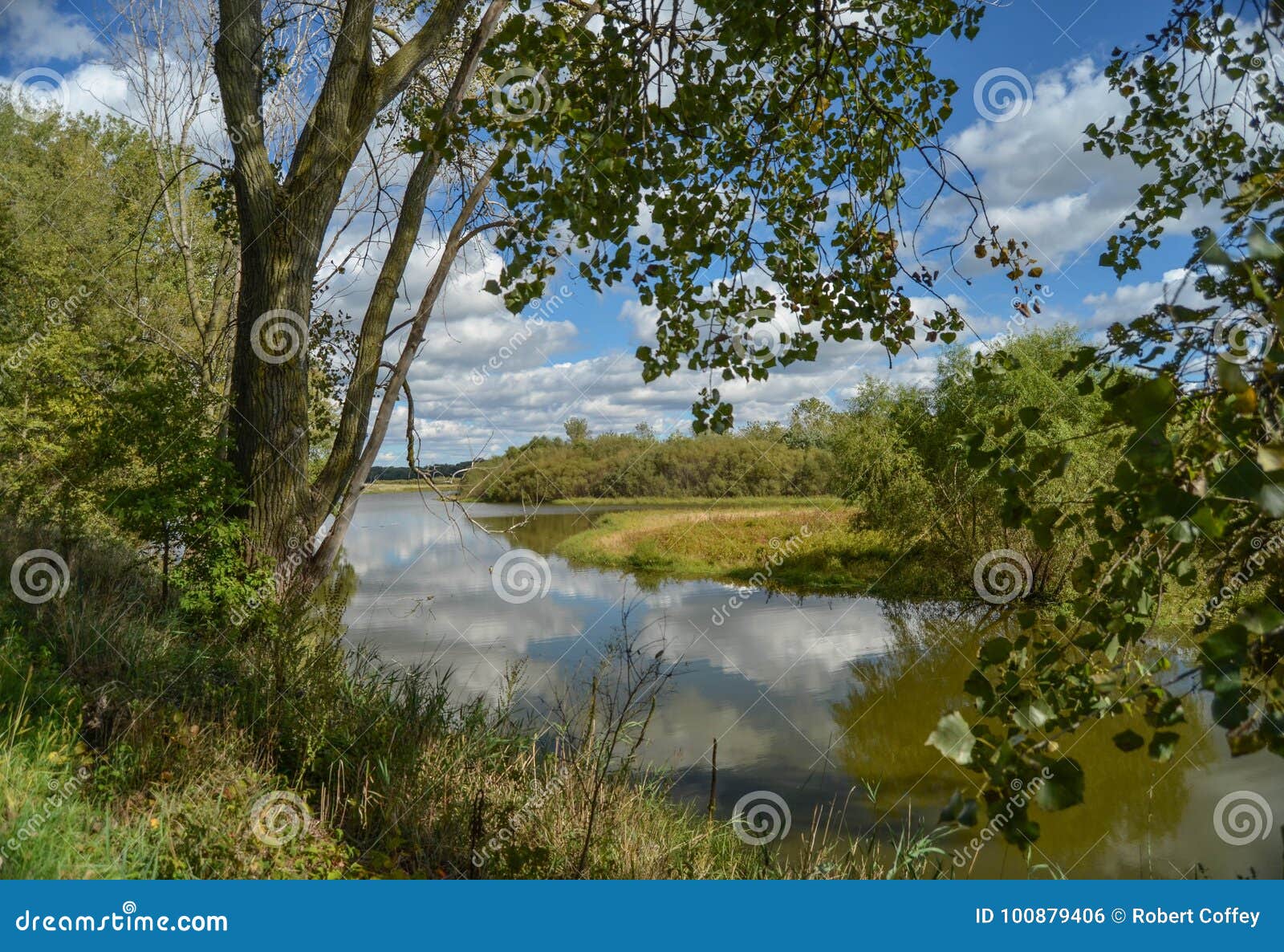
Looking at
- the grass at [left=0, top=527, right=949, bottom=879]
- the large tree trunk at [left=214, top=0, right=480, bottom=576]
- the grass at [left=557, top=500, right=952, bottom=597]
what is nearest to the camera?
the grass at [left=0, top=527, right=949, bottom=879]

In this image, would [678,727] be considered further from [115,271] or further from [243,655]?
[115,271]

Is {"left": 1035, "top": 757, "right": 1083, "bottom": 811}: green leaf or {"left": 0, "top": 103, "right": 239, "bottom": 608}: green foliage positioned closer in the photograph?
Result: {"left": 1035, "top": 757, "right": 1083, "bottom": 811}: green leaf

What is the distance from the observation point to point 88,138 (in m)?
20.6

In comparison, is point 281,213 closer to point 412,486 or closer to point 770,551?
point 412,486

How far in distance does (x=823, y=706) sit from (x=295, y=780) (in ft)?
21.2

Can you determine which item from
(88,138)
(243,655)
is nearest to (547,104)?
(243,655)

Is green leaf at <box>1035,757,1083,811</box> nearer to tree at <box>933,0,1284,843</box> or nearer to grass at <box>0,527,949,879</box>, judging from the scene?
tree at <box>933,0,1284,843</box>

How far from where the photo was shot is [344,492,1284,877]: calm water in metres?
6.36

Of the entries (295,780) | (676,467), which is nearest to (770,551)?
(676,467)

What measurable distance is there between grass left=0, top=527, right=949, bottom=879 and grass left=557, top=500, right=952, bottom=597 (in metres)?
9.85

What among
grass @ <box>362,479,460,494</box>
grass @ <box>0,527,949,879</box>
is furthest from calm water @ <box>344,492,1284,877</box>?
grass @ <box>0,527,949,879</box>

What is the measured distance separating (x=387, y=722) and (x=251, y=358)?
320 cm

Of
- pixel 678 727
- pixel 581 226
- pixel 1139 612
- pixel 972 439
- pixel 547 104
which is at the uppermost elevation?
pixel 547 104

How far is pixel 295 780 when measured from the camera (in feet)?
14.1
